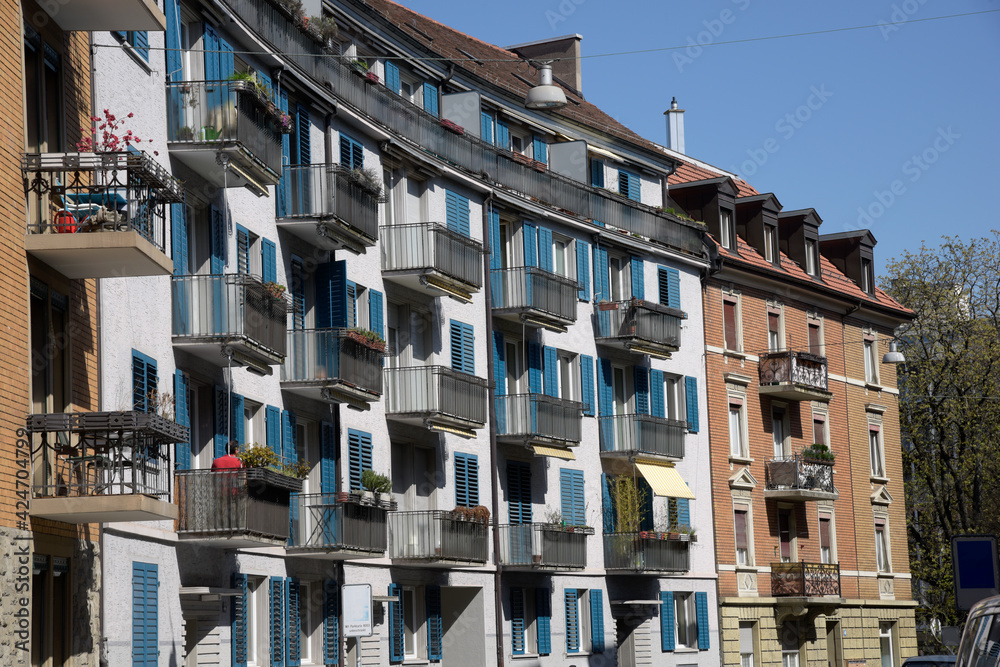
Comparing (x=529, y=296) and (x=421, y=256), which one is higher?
(x=421, y=256)

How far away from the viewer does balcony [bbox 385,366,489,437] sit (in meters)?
30.5

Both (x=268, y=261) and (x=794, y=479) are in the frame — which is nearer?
(x=268, y=261)

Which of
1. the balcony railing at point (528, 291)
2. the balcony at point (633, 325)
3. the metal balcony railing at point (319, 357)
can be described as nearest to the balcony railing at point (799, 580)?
the balcony at point (633, 325)

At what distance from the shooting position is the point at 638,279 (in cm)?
4100

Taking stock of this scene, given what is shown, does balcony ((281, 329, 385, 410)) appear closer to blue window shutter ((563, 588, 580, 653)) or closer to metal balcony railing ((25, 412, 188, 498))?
metal balcony railing ((25, 412, 188, 498))

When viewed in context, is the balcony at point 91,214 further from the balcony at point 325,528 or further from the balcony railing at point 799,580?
the balcony railing at point 799,580

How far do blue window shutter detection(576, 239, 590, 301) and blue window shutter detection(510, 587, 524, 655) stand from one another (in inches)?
307

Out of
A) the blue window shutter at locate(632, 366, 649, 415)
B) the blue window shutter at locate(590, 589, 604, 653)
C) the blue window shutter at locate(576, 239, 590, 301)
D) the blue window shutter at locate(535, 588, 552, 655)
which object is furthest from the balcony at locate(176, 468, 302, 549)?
the blue window shutter at locate(632, 366, 649, 415)

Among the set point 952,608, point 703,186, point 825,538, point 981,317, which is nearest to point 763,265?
point 703,186

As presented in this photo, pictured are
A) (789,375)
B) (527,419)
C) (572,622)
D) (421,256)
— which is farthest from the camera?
(789,375)

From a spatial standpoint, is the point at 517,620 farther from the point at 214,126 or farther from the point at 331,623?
the point at 214,126

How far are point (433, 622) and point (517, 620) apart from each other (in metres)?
3.56

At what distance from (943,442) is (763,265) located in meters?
12.5

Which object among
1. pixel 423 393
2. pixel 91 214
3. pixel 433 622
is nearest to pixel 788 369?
pixel 433 622
